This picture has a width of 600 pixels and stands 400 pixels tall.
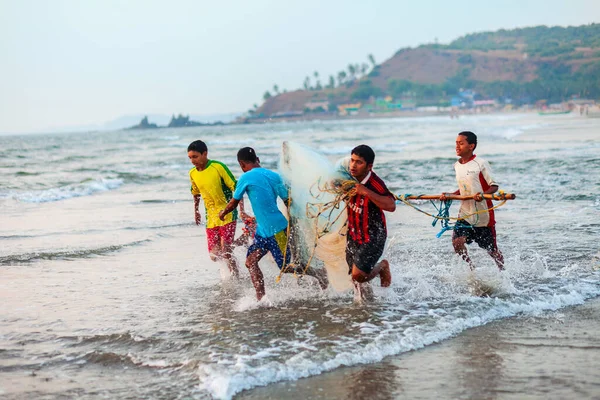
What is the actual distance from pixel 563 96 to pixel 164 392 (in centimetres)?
15671

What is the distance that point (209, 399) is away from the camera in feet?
14.1

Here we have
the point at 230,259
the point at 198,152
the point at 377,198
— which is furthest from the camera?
the point at 230,259

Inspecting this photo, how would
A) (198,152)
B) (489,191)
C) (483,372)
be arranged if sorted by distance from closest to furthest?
(483,372), (489,191), (198,152)

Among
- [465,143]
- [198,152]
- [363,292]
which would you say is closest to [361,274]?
[363,292]

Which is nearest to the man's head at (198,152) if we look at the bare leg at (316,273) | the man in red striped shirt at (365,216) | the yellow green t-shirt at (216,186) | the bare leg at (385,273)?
the yellow green t-shirt at (216,186)

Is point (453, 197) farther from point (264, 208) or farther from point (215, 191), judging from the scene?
point (215, 191)

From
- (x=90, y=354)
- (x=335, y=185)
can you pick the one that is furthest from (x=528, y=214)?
(x=90, y=354)

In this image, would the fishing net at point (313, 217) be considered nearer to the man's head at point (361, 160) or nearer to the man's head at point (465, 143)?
the man's head at point (361, 160)

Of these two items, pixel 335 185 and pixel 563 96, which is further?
pixel 563 96

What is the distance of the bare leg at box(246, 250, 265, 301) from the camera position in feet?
20.8

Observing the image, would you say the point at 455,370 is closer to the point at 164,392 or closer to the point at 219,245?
the point at 164,392

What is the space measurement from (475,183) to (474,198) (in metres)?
0.30

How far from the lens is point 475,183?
6.69 meters

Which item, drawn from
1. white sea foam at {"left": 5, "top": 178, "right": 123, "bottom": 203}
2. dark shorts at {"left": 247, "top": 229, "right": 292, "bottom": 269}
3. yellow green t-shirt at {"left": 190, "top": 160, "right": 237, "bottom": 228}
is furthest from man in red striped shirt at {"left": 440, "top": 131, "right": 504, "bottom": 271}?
white sea foam at {"left": 5, "top": 178, "right": 123, "bottom": 203}
